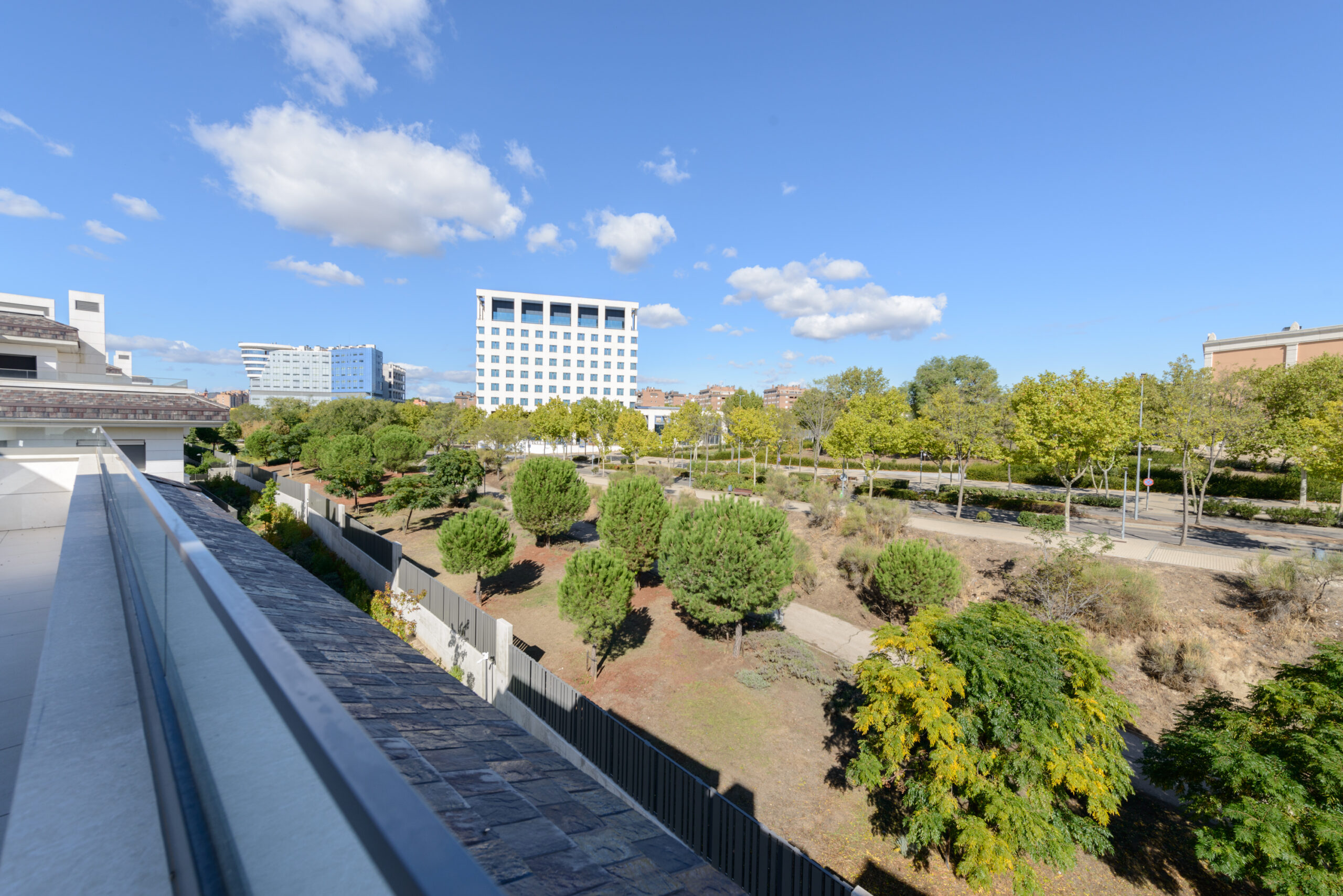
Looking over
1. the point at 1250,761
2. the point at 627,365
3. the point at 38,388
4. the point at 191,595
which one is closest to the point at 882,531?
the point at 1250,761

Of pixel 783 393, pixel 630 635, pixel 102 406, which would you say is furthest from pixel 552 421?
pixel 783 393

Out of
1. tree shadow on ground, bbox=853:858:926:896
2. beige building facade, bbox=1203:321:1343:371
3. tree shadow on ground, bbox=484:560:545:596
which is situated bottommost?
tree shadow on ground, bbox=853:858:926:896

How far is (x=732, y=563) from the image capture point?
11.9 m

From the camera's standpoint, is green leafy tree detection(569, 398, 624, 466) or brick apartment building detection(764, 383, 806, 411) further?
brick apartment building detection(764, 383, 806, 411)

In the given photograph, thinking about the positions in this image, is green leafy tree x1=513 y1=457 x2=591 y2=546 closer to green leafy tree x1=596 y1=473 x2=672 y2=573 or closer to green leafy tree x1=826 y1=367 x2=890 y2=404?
green leafy tree x1=596 y1=473 x2=672 y2=573

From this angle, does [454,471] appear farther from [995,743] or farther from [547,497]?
[995,743]

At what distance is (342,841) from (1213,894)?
11457 mm

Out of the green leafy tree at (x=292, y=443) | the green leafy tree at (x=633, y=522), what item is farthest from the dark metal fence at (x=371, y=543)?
the green leafy tree at (x=292, y=443)

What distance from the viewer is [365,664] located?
3.02 meters

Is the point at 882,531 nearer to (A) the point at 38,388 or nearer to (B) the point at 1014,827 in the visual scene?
(B) the point at 1014,827

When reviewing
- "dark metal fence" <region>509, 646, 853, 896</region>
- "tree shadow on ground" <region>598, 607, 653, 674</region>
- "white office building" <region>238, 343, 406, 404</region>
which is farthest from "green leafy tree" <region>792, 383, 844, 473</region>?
"white office building" <region>238, 343, 406, 404</region>

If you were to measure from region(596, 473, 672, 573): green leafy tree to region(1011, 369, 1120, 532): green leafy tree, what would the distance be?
13643 millimetres

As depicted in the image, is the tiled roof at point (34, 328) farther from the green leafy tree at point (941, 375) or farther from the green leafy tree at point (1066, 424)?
the green leafy tree at point (941, 375)

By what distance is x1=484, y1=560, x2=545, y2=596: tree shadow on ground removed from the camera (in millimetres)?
16703
